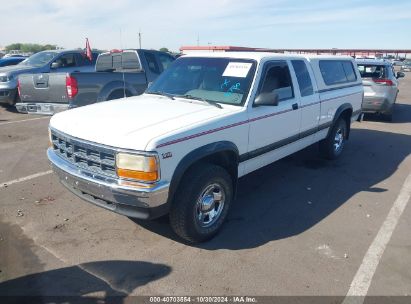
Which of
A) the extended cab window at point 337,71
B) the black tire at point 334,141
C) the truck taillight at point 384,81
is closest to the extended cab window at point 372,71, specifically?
the truck taillight at point 384,81

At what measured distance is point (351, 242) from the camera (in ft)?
13.0

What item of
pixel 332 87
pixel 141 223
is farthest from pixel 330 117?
pixel 141 223

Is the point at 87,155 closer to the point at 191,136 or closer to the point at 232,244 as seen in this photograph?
the point at 191,136

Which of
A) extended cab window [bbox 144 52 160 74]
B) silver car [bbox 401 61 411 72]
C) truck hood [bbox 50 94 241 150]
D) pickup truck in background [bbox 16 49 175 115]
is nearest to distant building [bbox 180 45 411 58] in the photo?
extended cab window [bbox 144 52 160 74]

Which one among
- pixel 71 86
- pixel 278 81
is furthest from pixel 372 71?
pixel 71 86

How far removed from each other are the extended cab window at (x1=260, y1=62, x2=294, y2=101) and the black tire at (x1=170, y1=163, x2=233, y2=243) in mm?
1278

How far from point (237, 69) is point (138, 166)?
6.50 ft

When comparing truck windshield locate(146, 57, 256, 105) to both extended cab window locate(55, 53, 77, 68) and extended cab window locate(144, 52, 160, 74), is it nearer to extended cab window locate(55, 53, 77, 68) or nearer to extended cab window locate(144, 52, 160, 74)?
extended cab window locate(144, 52, 160, 74)

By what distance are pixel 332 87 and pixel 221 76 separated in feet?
8.39

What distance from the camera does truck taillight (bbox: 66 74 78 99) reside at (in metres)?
6.82

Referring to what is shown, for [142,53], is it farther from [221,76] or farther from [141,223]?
[141,223]

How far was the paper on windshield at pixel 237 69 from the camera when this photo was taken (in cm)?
438

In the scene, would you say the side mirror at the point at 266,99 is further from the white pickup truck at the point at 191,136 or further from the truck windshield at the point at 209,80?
the truck windshield at the point at 209,80

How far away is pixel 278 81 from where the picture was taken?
15.7 feet
